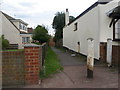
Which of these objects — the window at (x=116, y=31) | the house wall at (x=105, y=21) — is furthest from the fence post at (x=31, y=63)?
the window at (x=116, y=31)

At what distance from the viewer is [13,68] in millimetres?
5129

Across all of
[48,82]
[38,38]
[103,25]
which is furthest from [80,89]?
[38,38]

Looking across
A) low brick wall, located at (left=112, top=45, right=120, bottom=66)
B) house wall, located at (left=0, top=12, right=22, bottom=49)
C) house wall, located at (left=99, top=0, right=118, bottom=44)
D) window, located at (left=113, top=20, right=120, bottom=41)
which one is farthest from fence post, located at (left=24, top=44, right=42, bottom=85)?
house wall, located at (left=0, top=12, right=22, bottom=49)

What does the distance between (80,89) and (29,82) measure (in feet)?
5.70

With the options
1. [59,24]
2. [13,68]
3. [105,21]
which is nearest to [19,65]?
[13,68]

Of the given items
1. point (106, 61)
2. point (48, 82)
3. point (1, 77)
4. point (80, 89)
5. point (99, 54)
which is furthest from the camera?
point (99, 54)

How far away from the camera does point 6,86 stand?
500cm

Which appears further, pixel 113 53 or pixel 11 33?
pixel 11 33

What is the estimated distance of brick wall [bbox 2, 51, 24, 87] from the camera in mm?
5086

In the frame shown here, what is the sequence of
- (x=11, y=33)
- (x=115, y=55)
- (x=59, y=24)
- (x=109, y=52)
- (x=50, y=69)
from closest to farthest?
1. (x=50, y=69)
2. (x=115, y=55)
3. (x=109, y=52)
4. (x=11, y=33)
5. (x=59, y=24)

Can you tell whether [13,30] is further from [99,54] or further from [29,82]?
[29,82]

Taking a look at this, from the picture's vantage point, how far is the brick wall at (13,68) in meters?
5.09

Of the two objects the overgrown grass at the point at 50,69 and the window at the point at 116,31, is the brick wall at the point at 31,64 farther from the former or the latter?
the window at the point at 116,31

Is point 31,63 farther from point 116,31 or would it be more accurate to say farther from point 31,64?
point 116,31
